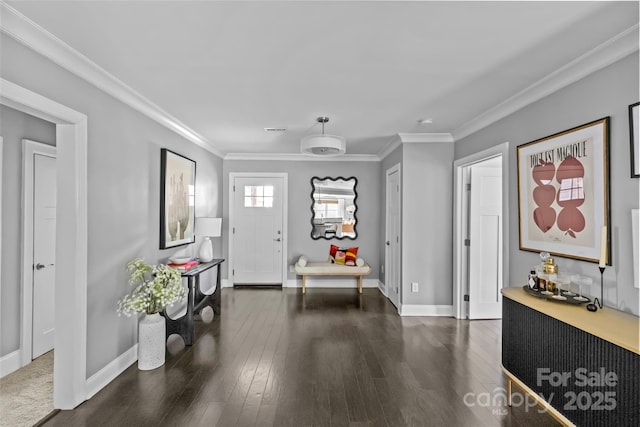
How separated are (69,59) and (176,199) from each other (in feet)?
6.27

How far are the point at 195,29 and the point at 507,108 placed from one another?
2.86 m

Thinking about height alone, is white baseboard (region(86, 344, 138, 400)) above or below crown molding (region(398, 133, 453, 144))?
below

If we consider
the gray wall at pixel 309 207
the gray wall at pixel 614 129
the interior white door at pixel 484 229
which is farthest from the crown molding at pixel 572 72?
the gray wall at pixel 309 207

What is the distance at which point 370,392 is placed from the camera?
8.37 ft

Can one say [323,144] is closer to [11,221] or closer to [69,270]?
[69,270]

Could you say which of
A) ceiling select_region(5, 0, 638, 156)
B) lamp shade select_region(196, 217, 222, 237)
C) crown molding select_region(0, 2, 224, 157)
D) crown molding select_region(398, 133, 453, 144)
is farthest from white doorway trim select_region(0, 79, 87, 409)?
crown molding select_region(398, 133, 453, 144)

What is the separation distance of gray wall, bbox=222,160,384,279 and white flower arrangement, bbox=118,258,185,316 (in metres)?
3.22

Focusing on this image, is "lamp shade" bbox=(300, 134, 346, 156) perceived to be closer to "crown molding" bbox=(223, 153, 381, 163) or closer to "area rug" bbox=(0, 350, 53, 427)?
"crown molding" bbox=(223, 153, 381, 163)

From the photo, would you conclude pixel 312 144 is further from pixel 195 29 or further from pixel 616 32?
pixel 616 32

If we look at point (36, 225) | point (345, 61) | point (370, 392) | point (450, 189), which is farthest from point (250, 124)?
point (370, 392)

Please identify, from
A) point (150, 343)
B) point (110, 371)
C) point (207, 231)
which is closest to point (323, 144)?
point (207, 231)

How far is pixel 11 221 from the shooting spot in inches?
113

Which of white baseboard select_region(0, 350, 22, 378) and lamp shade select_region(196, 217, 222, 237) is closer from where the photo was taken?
white baseboard select_region(0, 350, 22, 378)

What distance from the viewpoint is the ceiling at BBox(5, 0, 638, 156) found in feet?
5.74
